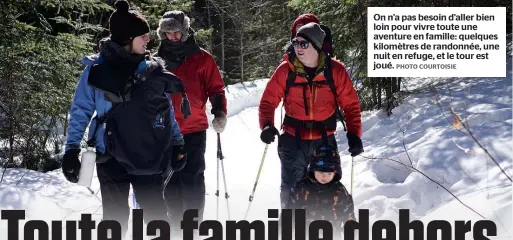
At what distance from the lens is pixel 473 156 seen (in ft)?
20.0

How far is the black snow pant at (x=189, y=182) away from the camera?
5.04m

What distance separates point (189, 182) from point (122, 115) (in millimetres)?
1489

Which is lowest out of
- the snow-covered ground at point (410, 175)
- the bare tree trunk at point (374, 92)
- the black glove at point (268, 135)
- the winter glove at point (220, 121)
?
the snow-covered ground at point (410, 175)

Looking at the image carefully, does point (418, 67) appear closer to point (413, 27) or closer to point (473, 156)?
point (413, 27)

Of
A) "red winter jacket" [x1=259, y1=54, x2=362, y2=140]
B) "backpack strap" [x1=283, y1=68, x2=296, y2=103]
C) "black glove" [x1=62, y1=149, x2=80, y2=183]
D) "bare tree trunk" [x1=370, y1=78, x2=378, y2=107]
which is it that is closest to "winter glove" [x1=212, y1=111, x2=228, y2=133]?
"red winter jacket" [x1=259, y1=54, x2=362, y2=140]

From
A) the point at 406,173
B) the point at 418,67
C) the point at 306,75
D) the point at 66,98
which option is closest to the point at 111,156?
→ the point at 306,75

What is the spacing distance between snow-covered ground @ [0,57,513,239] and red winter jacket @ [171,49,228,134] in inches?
44.3

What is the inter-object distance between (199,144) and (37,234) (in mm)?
1618

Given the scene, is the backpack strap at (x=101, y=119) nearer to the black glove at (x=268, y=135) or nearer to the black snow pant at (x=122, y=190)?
the black snow pant at (x=122, y=190)

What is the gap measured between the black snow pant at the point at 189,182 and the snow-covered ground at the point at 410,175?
59 centimetres

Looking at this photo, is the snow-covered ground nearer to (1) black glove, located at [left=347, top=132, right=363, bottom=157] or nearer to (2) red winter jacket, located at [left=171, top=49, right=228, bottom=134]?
(1) black glove, located at [left=347, top=132, right=363, bottom=157]

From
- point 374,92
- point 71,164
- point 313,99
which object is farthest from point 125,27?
point 374,92

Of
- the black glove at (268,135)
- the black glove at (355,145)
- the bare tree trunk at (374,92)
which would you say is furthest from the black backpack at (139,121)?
the bare tree trunk at (374,92)

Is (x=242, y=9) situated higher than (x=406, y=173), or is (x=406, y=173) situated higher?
(x=242, y=9)
